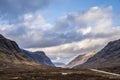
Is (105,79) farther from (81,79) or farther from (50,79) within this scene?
(50,79)

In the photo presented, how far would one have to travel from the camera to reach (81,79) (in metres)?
107

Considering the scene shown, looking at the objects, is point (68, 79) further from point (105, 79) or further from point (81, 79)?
point (105, 79)

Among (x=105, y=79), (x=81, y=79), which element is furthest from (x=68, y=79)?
(x=105, y=79)

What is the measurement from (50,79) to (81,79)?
11575 mm

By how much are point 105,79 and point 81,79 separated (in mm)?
8453

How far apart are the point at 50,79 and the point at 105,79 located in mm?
20027

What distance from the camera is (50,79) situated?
11088cm

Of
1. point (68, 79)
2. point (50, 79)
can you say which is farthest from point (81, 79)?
point (50, 79)

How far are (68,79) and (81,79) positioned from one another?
4.54 metres

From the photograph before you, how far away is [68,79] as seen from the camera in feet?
351

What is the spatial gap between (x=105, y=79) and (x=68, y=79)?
12795 millimetres

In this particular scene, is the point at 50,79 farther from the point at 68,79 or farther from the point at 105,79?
the point at 105,79

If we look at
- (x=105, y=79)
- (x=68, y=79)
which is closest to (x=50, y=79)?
(x=68, y=79)
